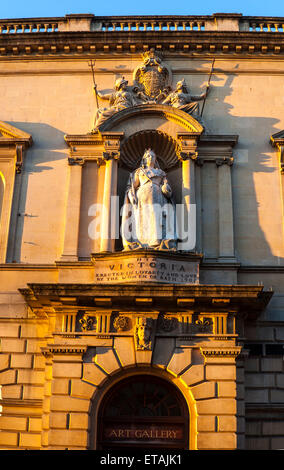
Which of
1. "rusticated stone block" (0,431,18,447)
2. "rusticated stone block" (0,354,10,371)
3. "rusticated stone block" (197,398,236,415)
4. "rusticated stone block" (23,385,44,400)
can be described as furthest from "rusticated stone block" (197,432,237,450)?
"rusticated stone block" (0,354,10,371)

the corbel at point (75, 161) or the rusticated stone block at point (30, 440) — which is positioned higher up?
the corbel at point (75, 161)

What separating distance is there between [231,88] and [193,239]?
5.23m

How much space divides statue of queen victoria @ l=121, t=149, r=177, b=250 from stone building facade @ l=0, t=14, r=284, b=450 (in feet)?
1.37

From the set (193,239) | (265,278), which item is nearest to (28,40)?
(193,239)

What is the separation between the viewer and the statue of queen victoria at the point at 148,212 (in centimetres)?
1582

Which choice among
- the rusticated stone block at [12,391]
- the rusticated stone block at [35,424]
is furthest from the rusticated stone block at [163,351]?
the rusticated stone block at [12,391]

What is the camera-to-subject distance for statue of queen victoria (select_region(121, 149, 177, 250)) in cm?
1582

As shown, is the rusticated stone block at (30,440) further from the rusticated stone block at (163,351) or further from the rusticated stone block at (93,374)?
the rusticated stone block at (163,351)

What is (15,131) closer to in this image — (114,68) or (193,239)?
(114,68)

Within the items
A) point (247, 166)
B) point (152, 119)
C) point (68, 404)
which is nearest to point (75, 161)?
point (152, 119)

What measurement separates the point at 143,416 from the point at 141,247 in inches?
164

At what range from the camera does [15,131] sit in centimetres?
1756

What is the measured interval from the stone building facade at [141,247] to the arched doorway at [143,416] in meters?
0.03

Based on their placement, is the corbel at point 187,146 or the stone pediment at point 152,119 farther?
the stone pediment at point 152,119
